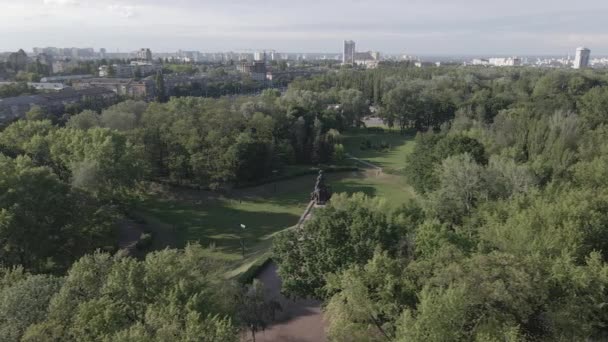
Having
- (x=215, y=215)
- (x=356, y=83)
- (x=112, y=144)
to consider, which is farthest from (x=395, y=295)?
Answer: (x=356, y=83)

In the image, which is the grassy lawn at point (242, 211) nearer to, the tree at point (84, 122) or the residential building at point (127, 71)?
the tree at point (84, 122)

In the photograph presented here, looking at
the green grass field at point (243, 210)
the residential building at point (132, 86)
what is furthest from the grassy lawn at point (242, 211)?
the residential building at point (132, 86)

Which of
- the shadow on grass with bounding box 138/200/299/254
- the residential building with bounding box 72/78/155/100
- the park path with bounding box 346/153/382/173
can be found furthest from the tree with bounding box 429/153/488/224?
the residential building with bounding box 72/78/155/100

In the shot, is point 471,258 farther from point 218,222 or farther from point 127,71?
point 127,71

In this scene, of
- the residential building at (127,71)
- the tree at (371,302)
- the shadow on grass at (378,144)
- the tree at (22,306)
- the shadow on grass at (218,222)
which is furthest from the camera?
the residential building at (127,71)

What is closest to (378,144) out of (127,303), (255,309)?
(255,309)

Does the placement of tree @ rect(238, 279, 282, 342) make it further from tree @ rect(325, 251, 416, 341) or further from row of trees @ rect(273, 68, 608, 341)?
tree @ rect(325, 251, 416, 341)

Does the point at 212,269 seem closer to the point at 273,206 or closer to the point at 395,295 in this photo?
the point at 395,295
